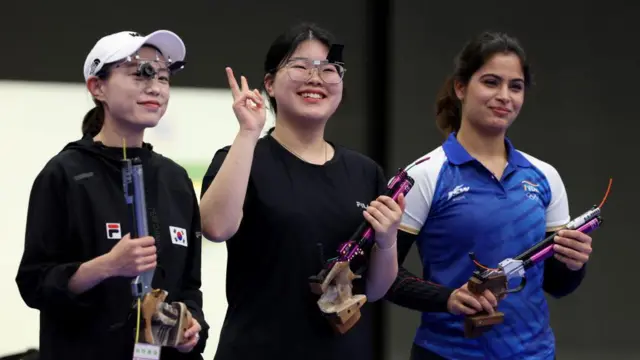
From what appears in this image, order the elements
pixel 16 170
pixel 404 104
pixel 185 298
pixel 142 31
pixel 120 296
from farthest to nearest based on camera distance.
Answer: pixel 404 104
pixel 142 31
pixel 16 170
pixel 185 298
pixel 120 296

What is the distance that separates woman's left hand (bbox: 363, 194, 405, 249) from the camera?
2025mm

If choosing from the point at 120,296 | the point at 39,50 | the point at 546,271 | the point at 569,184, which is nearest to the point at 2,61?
the point at 39,50

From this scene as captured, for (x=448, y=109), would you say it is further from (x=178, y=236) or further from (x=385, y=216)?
(x=178, y=236)

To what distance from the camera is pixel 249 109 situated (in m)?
2.05

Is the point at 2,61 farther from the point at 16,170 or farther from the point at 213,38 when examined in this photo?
the point at 213,38

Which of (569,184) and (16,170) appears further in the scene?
(569,184)

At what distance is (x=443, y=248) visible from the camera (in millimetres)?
2342

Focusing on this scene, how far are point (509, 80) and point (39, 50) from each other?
231 cm

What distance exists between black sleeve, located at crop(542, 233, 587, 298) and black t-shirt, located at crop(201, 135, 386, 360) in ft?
2.26

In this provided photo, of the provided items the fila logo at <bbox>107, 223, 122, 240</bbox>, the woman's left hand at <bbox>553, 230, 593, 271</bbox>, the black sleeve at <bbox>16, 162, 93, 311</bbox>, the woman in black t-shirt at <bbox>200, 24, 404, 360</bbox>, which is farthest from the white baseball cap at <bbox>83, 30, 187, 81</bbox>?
the woman's left hand at <bbox>553, 230, 593, 271</bbox>

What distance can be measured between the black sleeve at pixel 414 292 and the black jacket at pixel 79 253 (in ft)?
2.28

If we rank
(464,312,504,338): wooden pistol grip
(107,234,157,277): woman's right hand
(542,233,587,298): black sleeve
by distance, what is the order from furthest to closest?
1. (542,233,587,298): black sleeve
2. (464,312,504,338): wooden pistol grip
3. (107,234,157,277): woman's right hand

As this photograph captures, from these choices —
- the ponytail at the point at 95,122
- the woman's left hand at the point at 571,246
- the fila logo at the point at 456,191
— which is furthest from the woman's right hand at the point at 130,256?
the woman's left hand at the point at 571,246

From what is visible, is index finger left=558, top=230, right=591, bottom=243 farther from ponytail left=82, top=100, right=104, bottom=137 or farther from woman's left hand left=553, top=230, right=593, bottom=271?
ponytail left=82, top=100, right=104, bottom=137
